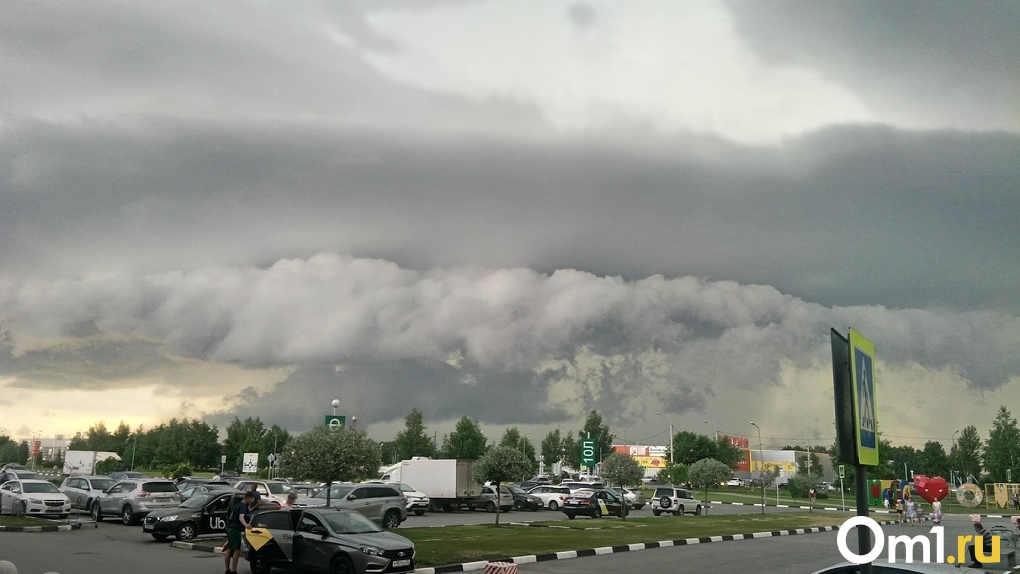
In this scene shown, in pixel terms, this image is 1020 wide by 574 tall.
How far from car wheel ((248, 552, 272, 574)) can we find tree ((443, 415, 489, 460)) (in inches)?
3368

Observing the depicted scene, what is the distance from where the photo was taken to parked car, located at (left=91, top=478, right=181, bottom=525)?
31438 mm

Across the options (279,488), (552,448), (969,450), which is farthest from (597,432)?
(279,488)

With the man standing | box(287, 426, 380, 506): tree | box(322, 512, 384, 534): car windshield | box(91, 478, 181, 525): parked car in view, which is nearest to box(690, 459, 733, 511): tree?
box(287, 426, 380, 506): tree

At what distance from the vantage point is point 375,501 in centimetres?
3312

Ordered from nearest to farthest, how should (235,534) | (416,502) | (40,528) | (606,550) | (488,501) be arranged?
(235,534)
(606,550)
(40,528)
(416,502)
(488,501)

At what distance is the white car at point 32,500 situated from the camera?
1232 inches

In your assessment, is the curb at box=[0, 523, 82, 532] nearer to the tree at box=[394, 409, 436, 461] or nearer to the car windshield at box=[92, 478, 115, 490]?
the car windshield at box=[92, 478, 115, 490]

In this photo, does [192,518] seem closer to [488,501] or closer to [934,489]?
[488,501]

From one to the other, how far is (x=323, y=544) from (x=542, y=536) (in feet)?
42.9

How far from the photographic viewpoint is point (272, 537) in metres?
17.6

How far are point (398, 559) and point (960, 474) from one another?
119 m

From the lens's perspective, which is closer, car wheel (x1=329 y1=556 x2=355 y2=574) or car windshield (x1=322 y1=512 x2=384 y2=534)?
car wheel (x1=329 y1=556 x2=355 y2=574)

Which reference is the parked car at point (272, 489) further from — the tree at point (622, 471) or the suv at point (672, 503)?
the suv at point (672, 503)

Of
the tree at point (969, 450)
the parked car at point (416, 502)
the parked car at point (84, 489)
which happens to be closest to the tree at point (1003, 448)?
the tree at point (969, 450)
